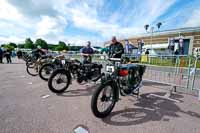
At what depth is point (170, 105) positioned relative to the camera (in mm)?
3477

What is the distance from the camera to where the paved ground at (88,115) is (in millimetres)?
2372

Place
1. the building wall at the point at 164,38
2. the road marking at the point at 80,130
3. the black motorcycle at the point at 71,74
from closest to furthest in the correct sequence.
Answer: the road marking at the point at 80,130
the black motorcycle at the point at 71,74
the building wall at the point at 164,38

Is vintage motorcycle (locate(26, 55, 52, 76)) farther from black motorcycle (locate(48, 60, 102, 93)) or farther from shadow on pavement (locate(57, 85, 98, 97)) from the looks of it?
shadow on pavement (locate(57, 85, 98, 97))

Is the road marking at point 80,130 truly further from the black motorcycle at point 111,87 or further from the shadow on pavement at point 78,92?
the shadow on pavement at point 78,92

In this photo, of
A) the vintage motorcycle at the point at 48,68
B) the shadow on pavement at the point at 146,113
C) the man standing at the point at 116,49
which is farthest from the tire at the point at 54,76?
the shadow on pavement at the point at 146,113

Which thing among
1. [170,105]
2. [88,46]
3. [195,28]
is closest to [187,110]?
[170,105]

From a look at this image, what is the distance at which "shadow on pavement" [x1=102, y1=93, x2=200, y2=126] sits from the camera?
2.66m

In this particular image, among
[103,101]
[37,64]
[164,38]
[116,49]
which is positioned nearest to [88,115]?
[103,101]

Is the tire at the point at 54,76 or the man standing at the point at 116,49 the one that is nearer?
the tire at the point at 54,76

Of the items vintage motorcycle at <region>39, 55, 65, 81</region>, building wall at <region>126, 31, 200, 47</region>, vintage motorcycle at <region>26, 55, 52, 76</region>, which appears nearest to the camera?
vintage motorcycle at <region>39, 55, 65, 81</region>

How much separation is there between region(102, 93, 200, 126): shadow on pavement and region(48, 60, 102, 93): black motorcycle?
74.8 inches

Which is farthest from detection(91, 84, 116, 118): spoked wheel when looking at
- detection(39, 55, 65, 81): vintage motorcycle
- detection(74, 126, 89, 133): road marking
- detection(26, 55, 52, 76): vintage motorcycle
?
detection(26, 55, 52, 76): vintage motorcycle

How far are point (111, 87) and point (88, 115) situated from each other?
0.77 meters

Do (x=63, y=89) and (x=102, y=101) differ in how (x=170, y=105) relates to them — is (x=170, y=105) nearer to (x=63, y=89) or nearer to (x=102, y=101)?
(x=102, y=101)
